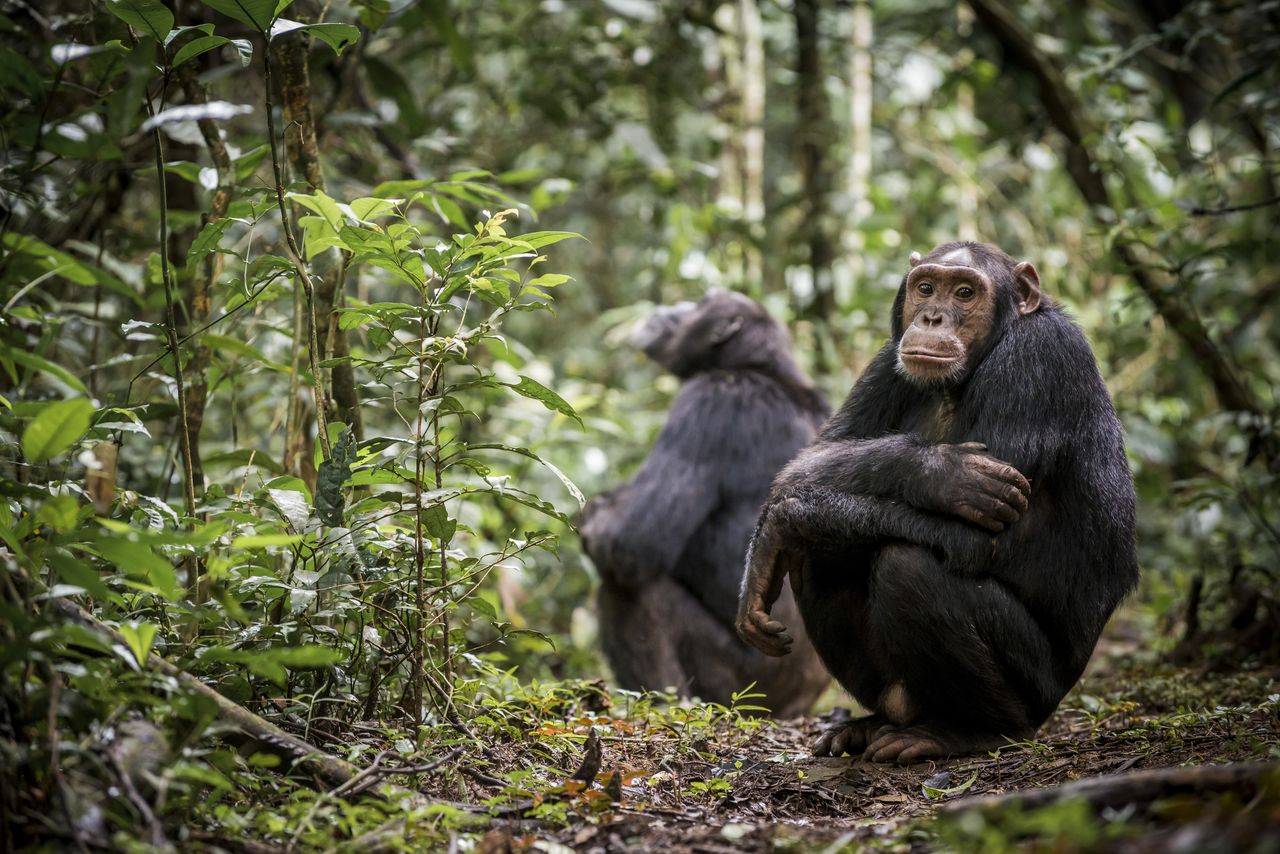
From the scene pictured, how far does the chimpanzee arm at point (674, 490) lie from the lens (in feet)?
20.9

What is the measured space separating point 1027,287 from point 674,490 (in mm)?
2658

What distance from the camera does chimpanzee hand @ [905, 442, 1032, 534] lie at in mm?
3719

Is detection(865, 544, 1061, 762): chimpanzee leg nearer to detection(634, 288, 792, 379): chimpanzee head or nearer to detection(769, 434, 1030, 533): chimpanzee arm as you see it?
detection(769, 434, 1030, 533): chimpanzee arm

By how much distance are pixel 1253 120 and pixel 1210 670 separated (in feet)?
11.5

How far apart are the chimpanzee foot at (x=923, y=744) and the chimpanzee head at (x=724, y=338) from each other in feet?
10.8

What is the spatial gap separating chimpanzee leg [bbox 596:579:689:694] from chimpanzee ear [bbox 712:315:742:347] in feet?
5.12

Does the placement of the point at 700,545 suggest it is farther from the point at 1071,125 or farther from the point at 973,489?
the point at 1071,125

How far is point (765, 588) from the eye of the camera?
4.14 metres

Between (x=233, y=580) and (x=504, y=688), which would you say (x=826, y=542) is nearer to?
(x=504, y=688)

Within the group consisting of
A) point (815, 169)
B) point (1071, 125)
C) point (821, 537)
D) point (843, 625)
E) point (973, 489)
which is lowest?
point (843, 625)

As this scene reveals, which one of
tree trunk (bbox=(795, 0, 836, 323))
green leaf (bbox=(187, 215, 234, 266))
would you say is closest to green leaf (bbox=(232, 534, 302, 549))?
green leaf (bbox=(187, 215, 234, 266))

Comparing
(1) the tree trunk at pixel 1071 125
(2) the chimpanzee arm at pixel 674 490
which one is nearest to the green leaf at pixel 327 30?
(2) the chimpanzee arm at pixel 674 490

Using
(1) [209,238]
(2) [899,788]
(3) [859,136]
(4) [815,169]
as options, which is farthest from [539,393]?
(3) [859,136]

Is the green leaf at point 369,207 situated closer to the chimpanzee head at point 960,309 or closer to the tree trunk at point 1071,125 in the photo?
the chimpanzee head at point 960,309
